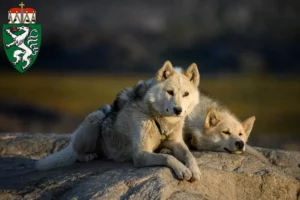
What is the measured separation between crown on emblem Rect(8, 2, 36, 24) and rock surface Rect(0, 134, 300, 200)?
11.5 ft

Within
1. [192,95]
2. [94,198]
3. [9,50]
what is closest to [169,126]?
[192,95]

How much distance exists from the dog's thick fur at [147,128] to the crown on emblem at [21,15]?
3.44 m

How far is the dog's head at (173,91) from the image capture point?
817 cm

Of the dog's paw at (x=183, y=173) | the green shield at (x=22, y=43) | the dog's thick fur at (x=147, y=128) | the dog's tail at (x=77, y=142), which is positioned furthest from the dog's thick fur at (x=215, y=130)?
the green shield at (x=22, y=43)

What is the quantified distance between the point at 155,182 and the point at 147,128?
1176mm

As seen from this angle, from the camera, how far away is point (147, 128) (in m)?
8.53

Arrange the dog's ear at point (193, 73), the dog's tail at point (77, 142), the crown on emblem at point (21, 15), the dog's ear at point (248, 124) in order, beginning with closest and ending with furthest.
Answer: the dog's ear at point (193, 73)
the dog's tail at point (77, 142)
the dog's ear at point (248, 124)
the crown on emblem at point (21, 15)

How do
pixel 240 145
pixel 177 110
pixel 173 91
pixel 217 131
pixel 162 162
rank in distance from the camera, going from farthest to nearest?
1. pixel 217 131
2. pixel 240 145
3. pixel 173 91
4. pixel 177 110
5. pixel 162 162

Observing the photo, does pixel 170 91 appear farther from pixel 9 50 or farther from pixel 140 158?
pixel 9 50

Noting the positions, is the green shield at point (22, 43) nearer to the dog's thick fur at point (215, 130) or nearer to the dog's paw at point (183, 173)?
the dog's thick fur at point (215, 130)

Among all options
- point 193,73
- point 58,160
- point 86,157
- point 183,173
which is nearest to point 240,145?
point 193,73

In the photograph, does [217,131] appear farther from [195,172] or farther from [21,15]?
[21,15]

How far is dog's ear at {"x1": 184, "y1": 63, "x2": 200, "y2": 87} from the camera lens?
8.67 meters

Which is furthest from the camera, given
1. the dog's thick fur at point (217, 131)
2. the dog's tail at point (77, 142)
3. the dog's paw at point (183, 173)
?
the dog's tail at point (77, 142)
